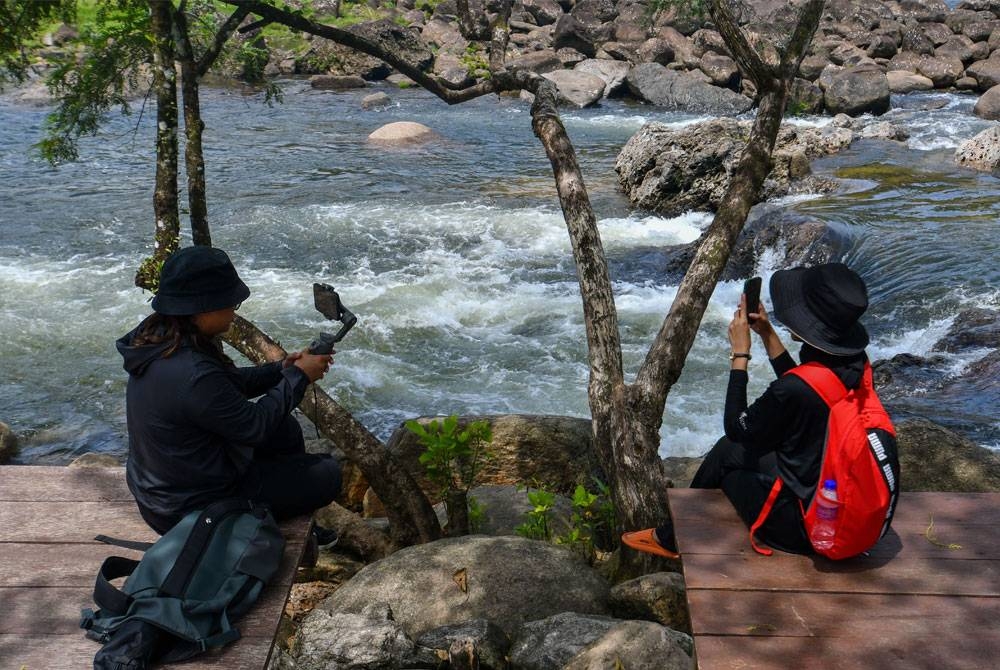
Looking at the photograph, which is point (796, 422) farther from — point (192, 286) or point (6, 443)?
point (6, 443)

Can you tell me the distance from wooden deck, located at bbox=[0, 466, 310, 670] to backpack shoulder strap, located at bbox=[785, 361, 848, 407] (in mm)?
1916

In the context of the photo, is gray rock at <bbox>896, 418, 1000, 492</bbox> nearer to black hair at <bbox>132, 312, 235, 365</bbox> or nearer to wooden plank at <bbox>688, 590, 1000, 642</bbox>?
wooden plank at <bbox>688, 590, 1000, 642</bbox>

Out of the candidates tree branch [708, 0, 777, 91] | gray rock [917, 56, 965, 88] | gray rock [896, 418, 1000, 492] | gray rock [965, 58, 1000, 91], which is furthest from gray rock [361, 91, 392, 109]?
tree branch [708, 0, 777, 91]

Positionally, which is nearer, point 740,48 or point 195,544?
point 195,544

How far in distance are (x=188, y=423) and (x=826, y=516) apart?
2.19 m

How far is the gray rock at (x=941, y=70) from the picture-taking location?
25281mm

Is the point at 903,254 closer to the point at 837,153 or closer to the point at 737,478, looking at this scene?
the point at 837,153

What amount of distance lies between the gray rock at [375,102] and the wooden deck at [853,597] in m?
20.7

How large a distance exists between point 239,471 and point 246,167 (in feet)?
47.4

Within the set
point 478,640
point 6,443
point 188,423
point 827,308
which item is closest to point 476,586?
point 478,640

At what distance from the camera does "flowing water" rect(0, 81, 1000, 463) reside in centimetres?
922

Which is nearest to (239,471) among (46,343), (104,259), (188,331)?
(188,331)

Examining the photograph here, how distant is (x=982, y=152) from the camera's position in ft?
52.5

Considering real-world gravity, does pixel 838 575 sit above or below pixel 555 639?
above
